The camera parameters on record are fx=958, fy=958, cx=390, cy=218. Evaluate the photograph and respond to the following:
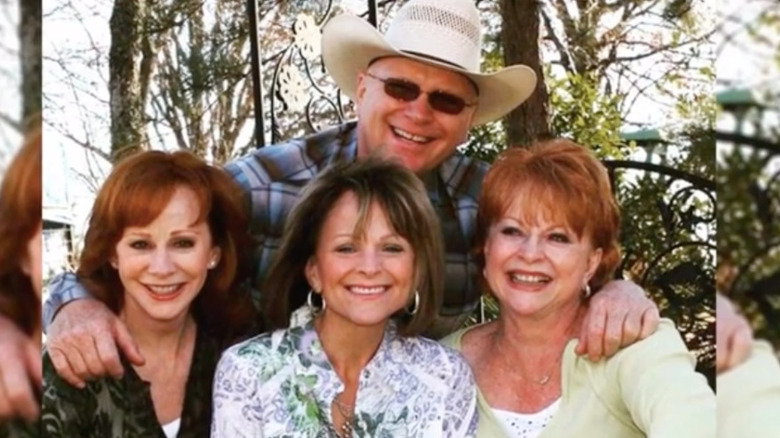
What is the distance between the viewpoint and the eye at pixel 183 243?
214cm

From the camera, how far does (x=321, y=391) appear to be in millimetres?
2018

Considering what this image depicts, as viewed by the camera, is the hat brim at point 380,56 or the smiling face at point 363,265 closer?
the smiling face at point 363,265

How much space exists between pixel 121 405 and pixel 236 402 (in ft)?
1.10

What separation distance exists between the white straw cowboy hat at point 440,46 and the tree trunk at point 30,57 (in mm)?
739

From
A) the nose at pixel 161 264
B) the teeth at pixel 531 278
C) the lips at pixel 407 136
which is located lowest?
the teeth at pixel 531 278

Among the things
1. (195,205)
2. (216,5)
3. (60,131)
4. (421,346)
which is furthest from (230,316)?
(216,5)

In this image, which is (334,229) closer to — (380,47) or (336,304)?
(336,304)

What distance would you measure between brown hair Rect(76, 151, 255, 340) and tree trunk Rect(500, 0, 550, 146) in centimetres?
68

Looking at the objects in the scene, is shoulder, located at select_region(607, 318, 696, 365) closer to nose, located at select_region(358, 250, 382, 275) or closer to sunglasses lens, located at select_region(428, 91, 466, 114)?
nose, located at select_region(358, 250, 382, 275)

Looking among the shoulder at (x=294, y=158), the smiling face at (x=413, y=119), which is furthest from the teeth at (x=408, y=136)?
the shoulder at (x=294, y=158)

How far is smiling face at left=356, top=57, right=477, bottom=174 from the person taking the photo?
2234 mm

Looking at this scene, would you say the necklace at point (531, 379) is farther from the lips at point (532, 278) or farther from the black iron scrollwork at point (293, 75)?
the black iron scrollwork at point (293, 75)

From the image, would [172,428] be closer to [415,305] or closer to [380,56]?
[415,305]

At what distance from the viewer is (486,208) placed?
215 centimetres
